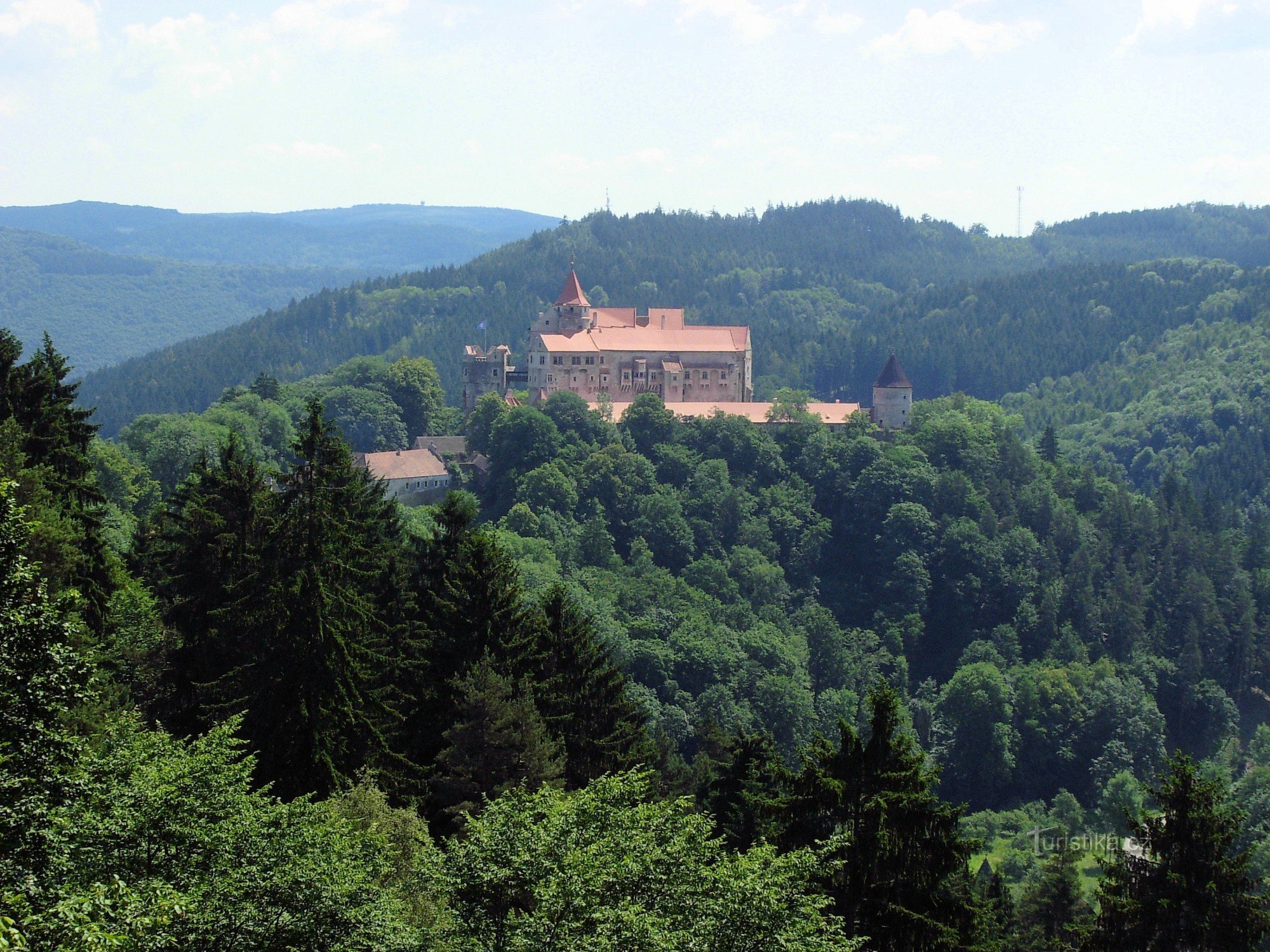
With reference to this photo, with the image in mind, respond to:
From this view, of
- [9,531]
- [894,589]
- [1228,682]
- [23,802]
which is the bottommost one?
[1228,682]

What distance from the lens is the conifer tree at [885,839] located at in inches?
882

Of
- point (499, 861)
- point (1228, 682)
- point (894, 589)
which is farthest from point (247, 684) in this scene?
point (1228, 682)

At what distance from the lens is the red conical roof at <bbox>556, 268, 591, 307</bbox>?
115 meters

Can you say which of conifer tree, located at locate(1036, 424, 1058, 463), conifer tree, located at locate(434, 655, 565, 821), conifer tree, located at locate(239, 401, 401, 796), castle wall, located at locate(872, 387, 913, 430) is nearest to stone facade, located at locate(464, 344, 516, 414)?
castle wall, located at locate(872, 387, 913, 430)

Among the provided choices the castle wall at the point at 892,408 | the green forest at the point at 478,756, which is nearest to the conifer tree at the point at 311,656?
the green forest at the point at 478,756

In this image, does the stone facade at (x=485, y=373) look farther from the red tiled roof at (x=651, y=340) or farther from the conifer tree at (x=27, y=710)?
the conifer tree at (x=27, y=710)

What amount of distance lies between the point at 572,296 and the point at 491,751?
88.0 m

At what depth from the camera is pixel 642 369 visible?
350 ft

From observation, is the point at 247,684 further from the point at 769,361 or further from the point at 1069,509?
the point at 769,361

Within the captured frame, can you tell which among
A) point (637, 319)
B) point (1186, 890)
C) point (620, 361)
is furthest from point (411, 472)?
point (1186, 890)

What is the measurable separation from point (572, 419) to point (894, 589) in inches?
899

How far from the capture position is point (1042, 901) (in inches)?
1980

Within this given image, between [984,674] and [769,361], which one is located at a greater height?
[769,361]

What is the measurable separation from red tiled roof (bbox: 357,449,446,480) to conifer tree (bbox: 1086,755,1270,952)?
69.5 m
